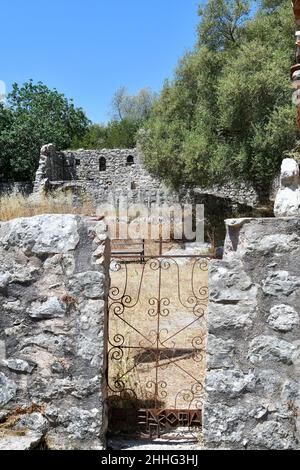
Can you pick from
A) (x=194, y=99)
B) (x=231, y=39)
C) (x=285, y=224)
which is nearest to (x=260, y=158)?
(x=194, y=99)

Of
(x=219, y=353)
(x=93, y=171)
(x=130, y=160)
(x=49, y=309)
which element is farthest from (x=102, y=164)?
(x=219, y=353)

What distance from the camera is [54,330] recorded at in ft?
11.5

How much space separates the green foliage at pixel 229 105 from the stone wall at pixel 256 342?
1009 cm

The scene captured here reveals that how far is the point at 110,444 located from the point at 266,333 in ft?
4.62

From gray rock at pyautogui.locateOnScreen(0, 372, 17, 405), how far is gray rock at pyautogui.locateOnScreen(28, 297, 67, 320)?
1.65ft

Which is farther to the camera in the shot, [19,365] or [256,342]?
[19,365]

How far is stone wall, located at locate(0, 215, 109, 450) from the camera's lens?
3441 millimetres

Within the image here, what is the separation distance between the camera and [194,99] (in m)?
15.5

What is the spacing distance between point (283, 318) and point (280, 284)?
23 centimetres

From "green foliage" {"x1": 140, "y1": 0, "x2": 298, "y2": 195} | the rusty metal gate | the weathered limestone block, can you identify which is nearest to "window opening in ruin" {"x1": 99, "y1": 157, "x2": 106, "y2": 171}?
"green foliage" {"x1": 140, "y1": 0, "x2": 298, "y2": 195}

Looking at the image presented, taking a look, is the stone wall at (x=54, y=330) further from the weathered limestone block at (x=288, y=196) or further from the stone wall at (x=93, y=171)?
the stone wall at (x=93, y=171)

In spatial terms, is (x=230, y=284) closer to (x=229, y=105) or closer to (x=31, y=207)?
(x=31, y=207)

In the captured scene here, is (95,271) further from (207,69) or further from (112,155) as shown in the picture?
(112,155)

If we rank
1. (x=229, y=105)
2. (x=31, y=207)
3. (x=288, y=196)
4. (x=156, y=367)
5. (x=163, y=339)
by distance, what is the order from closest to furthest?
(x=288, y=196) → (x=156, y=367) → (x=163, y=339) → (x=31, y=207) → (x=229, y=105)
